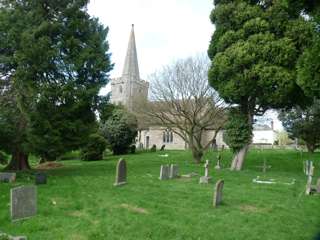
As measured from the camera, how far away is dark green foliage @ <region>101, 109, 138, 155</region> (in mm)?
43562

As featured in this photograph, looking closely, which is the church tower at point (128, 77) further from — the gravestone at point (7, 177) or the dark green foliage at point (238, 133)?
the gravestone at point (7, 177)

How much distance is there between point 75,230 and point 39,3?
15316mm

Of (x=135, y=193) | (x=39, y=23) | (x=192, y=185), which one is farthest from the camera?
(x=39, y=23)

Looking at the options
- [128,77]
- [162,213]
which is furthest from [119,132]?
[128,77]

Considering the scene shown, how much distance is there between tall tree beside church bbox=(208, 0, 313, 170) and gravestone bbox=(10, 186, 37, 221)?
1476 centimetres

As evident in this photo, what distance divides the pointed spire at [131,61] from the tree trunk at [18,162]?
60.9 m

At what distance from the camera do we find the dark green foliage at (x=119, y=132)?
43562 mm

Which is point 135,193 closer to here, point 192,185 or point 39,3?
point 192,185

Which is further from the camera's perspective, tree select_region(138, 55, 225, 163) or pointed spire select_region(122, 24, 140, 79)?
pointed spire select_region(122, 24, 140, 79)

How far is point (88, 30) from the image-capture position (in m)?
21.5

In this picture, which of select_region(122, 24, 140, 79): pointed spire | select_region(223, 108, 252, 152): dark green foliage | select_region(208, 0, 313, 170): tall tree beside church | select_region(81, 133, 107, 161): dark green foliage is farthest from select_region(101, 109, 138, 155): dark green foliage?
select_region(122, 24, 140, 79): pointed spire

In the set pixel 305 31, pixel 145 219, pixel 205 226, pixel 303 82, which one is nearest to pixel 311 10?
pixel 303 82

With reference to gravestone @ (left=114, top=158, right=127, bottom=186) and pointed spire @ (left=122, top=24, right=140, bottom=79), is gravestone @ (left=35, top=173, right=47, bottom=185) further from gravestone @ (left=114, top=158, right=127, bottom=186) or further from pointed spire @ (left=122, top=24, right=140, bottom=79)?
pointed spire @ (left=122, top=24, right=140, bottom=79)

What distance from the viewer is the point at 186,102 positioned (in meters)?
32.2
